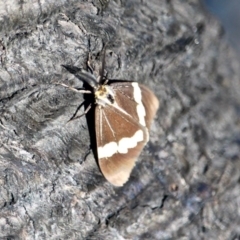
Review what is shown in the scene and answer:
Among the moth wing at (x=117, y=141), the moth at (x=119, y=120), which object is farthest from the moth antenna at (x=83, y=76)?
the moth wing at (x=117, y=141)

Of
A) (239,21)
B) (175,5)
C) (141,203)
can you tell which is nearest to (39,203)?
(141,203)

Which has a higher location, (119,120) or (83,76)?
(83,76)

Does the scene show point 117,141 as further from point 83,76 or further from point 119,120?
point 83,76

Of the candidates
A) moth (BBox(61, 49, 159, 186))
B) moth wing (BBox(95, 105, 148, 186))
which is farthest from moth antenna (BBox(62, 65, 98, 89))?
moth wing (BBox(95, 105, 148, 186))

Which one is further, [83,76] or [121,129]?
[121,129]

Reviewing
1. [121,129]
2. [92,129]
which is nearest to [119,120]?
[121,129]

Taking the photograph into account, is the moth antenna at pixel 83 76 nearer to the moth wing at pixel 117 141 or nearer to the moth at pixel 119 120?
the moth at pixel 119 120
